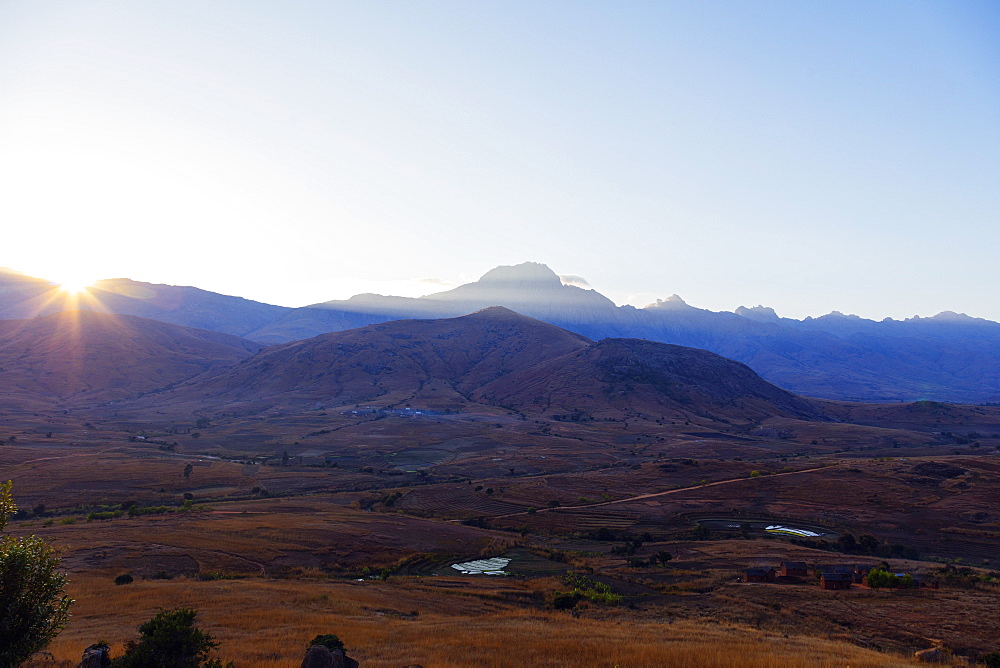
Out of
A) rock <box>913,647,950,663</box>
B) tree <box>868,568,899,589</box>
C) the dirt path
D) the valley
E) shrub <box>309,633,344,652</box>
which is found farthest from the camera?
the dirt path

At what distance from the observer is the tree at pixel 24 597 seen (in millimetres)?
10750

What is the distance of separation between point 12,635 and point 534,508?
210 ft

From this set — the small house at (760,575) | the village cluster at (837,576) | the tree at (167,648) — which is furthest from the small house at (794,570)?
the tree at (167,648)

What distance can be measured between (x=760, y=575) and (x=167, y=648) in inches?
1513

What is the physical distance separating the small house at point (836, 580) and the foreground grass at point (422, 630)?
43.1 feet

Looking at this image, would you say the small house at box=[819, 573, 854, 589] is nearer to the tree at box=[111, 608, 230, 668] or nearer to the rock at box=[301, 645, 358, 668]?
the rock at box=[301, 645, 358, 668]

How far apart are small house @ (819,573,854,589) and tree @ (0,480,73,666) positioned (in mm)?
42434

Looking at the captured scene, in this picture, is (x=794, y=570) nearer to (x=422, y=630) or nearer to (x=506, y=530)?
(x=422, y=630)

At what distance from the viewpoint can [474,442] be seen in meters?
127

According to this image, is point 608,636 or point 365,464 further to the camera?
point 365,464

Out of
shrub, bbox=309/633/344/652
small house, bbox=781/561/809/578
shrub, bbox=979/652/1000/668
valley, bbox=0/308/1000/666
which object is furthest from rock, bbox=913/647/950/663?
shrub, bbox=309/633/344/652

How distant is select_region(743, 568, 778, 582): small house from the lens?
39719 mm

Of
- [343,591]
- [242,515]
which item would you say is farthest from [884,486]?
[242,515]

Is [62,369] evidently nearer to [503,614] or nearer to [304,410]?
[304,410]
